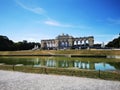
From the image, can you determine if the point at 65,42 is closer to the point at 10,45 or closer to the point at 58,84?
the point at 10,45

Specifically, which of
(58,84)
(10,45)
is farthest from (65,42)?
(58,84)

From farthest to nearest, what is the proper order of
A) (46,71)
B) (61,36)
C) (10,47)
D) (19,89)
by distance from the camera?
1. (61,36)
2. (10,47)
3. (46,71)
4. (19,89)

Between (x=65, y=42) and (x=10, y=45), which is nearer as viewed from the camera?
(x=10, y=45)

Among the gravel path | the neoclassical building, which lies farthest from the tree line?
the gravel path

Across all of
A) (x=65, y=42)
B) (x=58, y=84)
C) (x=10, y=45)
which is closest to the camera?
(x=58, y=84)

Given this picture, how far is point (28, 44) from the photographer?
118 metres

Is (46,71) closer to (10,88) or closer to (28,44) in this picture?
(10,88)

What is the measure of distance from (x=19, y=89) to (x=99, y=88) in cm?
502

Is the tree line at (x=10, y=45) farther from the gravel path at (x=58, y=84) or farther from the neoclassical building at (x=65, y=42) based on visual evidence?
the gravel path at (x=58, y=84)

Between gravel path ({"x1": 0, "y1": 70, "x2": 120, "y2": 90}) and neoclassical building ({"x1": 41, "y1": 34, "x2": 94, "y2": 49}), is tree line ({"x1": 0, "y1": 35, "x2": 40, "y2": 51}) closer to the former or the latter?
neoclassical building ({"x1": 41, "y1": 34, "x2": 94, "y2": 49})

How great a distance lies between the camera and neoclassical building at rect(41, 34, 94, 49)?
112650mm

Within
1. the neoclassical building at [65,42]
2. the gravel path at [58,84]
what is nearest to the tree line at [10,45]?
the neoclassical building at [65,42]

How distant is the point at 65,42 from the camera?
4899 inches

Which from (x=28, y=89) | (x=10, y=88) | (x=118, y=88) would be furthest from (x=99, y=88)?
(x=10, y=88)
